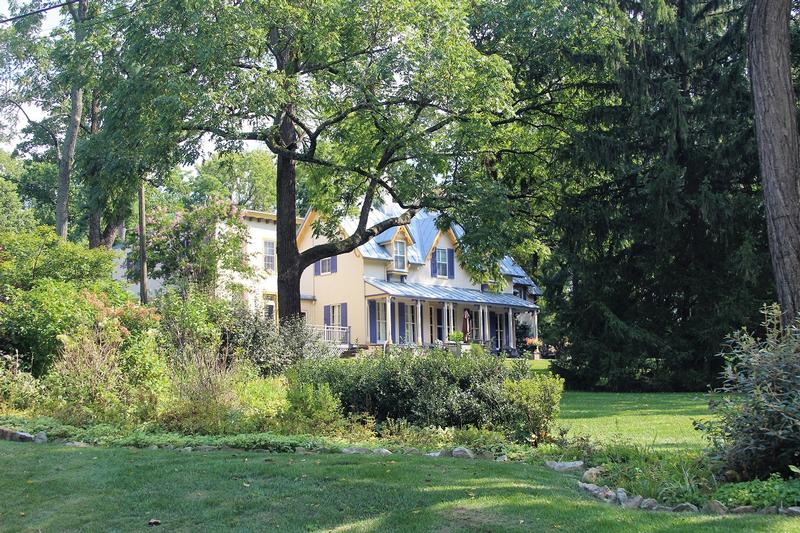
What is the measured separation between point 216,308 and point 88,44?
24.2 feet

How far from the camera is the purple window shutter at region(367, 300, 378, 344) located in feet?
111

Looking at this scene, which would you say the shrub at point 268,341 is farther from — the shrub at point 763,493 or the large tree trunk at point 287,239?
the shrub at point 763,493

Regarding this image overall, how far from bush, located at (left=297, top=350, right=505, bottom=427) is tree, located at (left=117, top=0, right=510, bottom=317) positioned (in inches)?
280

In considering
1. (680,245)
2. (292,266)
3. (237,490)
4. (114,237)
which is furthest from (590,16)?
(114,237)

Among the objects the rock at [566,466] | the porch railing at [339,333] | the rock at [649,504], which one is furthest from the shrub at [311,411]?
the porch railing at [339,333]

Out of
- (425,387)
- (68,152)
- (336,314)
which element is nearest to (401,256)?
(336,314)

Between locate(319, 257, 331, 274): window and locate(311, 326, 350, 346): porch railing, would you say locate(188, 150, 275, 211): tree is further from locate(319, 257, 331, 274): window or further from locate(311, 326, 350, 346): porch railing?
locate(311, 326, 350, 346): porch railing

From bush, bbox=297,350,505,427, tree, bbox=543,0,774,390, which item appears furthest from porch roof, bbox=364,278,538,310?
bush, bbox=297,350,505,427

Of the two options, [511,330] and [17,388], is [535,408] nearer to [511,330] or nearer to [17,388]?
[17,388]

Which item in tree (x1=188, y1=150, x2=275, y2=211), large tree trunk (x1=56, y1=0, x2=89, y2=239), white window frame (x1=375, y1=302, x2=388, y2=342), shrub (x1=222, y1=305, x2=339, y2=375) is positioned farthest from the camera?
tree (x1=188, y1=150, x2=275, y2=211)

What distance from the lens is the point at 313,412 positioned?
9.47m

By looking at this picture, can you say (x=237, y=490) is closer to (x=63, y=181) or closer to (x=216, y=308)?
(x=216, y=308)

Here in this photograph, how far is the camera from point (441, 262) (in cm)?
3806

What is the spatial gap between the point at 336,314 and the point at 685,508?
99.9ft
